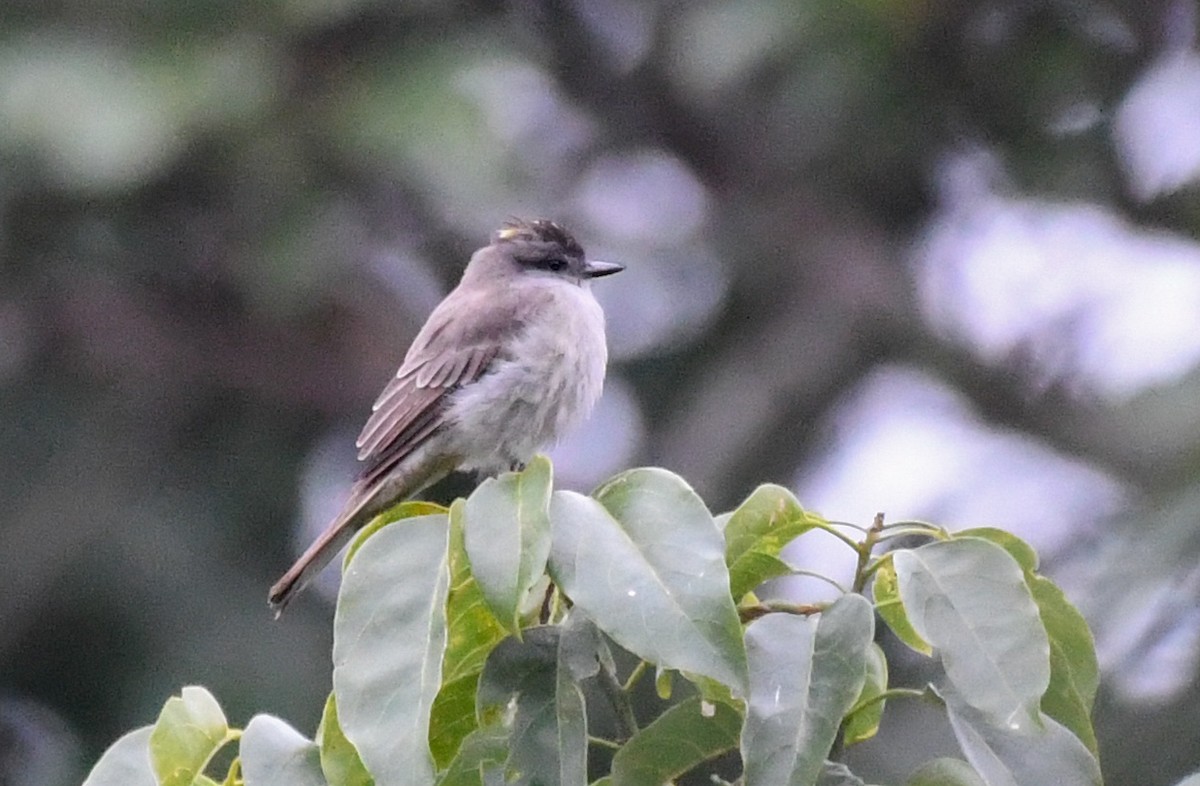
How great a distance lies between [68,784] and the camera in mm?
8250

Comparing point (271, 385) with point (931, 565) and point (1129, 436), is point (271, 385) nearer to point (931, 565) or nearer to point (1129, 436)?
point (1129, 436)

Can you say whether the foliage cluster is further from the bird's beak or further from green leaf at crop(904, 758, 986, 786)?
the bird's beak

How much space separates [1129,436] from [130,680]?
4.49 m

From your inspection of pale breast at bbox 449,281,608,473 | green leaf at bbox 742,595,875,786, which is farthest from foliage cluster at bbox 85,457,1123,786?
pale breast at bbox 449,281,608,473

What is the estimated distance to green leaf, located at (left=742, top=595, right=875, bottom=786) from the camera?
2.44 m

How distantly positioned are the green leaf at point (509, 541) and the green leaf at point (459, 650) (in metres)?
0.07

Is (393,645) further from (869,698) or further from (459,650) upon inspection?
(869,698)

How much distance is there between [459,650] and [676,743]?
13.5 inches

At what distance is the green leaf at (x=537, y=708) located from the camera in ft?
8.39

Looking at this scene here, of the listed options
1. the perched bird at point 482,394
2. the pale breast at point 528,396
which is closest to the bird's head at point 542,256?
the perched bird at point 482,394

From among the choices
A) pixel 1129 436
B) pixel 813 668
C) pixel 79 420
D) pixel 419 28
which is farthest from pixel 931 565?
pixel 79 420

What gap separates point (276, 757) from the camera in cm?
268

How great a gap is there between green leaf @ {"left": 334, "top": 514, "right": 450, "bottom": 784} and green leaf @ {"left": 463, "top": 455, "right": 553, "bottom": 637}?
3.9 inches

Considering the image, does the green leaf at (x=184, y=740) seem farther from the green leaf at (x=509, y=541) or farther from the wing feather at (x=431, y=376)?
the wing feather at (x=431, y=376)
